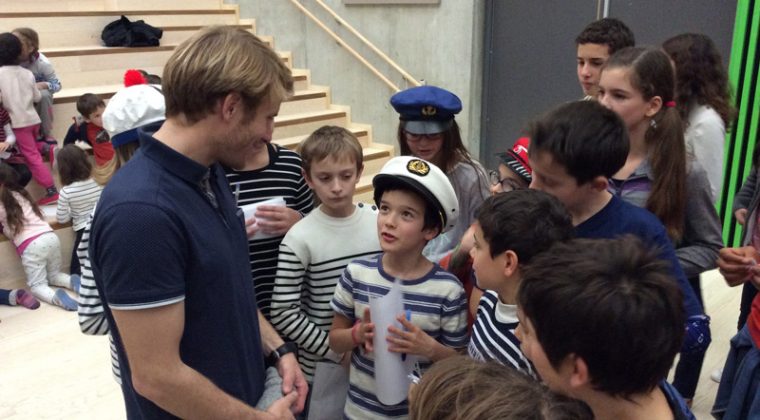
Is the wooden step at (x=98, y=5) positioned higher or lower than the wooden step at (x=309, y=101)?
higher

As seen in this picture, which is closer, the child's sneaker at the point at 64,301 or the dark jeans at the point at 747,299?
the dark jeans at the point at 747,299

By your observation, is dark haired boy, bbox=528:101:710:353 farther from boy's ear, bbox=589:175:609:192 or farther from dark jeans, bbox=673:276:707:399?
dark jeans, bbox=673:276:707:399

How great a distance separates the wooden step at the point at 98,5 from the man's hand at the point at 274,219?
5.43 metres

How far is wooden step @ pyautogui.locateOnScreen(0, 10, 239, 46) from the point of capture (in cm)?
570

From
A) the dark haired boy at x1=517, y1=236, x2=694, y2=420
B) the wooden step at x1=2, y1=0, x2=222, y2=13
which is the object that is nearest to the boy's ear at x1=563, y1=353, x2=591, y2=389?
the dark haired boy at x1=517, y1=236, x2=694, y2=420

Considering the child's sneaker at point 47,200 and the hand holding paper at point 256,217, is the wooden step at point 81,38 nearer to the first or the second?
the child's sneaker at point 47,200

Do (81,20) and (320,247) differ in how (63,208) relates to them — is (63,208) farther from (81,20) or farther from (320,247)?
(320,247)

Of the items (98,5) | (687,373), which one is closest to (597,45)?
(687,373)

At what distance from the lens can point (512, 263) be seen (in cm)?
135

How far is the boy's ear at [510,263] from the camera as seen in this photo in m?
1.35

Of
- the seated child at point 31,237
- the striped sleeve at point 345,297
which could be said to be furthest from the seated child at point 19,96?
the striped sleeve at point 345,297

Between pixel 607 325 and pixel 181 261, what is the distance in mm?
750

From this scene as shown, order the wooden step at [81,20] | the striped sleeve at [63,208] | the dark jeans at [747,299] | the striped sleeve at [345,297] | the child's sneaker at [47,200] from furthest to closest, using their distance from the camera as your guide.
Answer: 1. the wooden step at [81,20]
2. the child's sneaker at [47,200]
3. the striped sleeve at [63,208]
4. the dark jeans at [747,299]
5. the striped sleeve at [345,297]

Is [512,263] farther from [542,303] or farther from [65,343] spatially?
[65,343]
